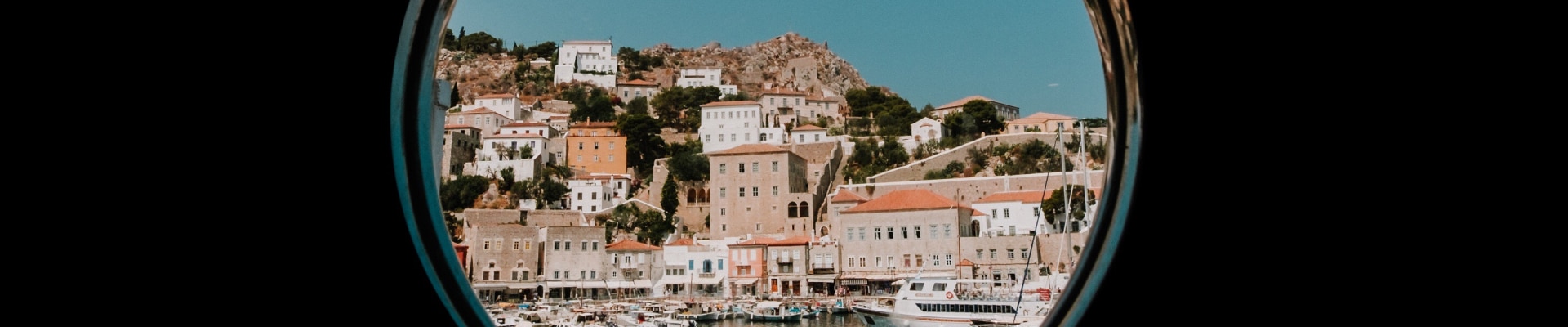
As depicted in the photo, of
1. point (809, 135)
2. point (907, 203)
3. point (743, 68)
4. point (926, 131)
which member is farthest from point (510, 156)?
point (743, 68)

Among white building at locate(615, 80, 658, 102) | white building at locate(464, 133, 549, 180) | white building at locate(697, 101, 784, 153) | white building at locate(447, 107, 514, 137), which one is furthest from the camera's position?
white building at locate(615, 80, 658, 102)

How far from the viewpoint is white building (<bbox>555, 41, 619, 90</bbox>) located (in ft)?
142

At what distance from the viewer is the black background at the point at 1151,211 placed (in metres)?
1.39

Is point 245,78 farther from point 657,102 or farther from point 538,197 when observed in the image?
point 657,102

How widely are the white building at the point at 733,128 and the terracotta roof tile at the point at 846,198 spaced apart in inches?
295

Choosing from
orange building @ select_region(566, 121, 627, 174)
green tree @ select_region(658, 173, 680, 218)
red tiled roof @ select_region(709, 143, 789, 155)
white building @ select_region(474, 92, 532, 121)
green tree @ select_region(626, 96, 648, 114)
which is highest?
green tree @ select_region(626, 96, 648, 114)

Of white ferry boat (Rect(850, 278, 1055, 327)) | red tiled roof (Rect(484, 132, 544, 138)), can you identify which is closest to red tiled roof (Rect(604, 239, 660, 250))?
red tiled roof (Rect(484, 132, 544, 138))

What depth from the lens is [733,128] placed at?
113ft

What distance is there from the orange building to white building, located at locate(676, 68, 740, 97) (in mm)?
10310

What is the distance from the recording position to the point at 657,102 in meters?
39.5

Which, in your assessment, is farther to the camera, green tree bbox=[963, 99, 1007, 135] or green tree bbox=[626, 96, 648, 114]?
green tree bbox=[626, 96, 648, 114]

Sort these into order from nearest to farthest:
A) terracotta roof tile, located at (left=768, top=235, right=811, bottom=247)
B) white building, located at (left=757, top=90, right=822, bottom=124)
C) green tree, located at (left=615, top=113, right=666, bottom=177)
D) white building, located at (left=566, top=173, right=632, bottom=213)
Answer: terracotta roof tile, located at (left=768, top=235, right=811, bottom=247)
white building, located at (left=566, top=173, right=632, bottom=213)
green tree, located at (left=615, top=113, right=666, bottom=177)
white building, located at (left=757, top=90, right=822, bottom=124)

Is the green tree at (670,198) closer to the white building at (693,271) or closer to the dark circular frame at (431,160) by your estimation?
the white building at (693,271)

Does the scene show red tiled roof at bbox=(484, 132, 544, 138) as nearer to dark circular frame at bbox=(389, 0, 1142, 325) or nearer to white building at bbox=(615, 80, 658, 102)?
white building at bbox=(615, 80, 658, 102)
